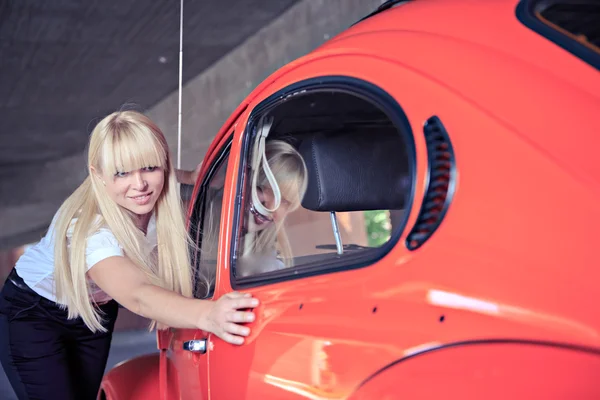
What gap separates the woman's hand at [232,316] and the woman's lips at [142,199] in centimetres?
70

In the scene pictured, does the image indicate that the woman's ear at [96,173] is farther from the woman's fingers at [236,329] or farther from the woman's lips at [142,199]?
the woman's fingers at [236,329]

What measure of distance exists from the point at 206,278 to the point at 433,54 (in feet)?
4.13

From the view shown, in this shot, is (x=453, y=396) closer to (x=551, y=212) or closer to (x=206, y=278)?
(x=551, y=212)

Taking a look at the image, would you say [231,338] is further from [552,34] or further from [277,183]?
[552,34]

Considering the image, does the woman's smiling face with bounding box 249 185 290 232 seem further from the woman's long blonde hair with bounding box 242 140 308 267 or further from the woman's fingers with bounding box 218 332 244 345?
the woman's fingers with bounding box 218 332 244 345

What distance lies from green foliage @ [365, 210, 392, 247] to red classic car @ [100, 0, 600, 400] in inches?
0.8

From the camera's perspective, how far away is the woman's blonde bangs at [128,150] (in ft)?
8.40

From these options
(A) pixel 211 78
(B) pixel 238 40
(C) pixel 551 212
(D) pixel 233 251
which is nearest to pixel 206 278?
(D) pixel 233 251

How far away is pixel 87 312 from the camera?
8.80 feet

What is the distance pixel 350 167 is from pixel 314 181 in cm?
11

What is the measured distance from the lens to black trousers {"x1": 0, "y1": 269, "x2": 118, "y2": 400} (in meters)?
2.88

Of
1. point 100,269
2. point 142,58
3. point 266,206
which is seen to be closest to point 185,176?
point 100,269

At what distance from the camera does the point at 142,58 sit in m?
9.50

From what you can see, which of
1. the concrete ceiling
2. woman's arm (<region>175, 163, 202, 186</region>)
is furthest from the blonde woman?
the concrete ceiling
